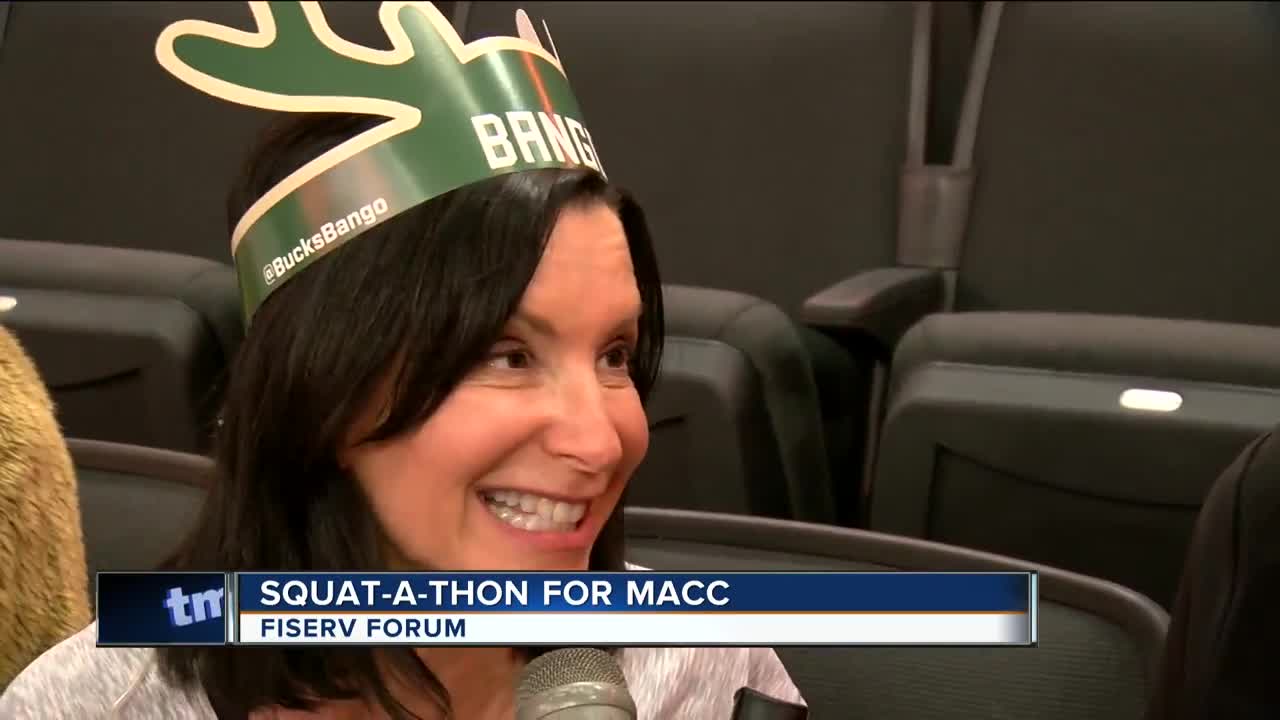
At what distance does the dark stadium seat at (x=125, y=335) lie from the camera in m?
1.00

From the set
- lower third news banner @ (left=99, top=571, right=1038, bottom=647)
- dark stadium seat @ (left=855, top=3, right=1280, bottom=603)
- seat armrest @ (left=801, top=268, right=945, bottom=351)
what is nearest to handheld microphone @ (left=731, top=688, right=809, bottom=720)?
lower third news banner @ (left=99, top=571, right=1038, bottom=647)

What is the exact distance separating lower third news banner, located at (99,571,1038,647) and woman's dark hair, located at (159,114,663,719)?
9 cm

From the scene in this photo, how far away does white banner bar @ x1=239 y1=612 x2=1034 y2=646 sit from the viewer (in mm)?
461

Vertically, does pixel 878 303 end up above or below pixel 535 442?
above

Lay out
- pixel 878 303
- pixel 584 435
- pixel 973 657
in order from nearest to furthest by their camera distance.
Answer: pixel 584 435
pixel 973 657
pixel 878 303

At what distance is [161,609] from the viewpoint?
49 cm

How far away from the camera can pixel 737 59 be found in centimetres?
164

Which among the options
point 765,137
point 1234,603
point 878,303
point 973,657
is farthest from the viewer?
point 765,137

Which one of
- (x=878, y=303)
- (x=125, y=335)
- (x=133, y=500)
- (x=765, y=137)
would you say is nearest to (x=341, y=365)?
(x=133, y=500)

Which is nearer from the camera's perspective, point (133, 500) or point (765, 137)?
point (133, 500)

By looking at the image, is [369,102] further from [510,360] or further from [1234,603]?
[1234,603]

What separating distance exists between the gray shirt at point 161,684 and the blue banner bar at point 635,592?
13 cm

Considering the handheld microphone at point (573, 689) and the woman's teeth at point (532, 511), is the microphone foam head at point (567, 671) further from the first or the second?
the woman's teeth at point (532, 511)

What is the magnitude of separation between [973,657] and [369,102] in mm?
364
